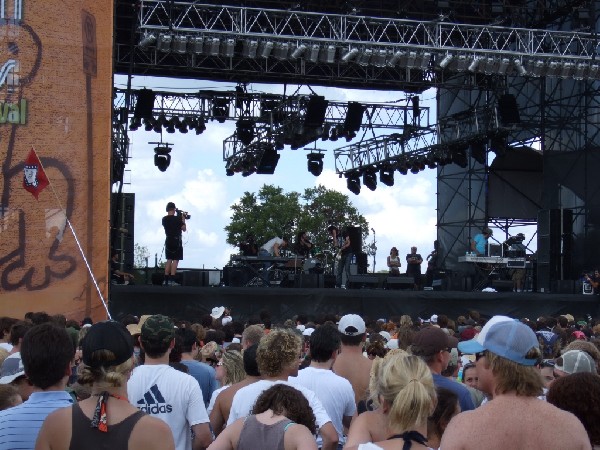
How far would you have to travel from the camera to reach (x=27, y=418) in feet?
13.2

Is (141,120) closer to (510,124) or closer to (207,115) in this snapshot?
(207,115)

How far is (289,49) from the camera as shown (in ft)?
66.0

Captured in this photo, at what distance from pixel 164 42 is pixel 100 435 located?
643 inches

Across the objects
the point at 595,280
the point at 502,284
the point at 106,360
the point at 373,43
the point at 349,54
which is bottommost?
the point at 502,284

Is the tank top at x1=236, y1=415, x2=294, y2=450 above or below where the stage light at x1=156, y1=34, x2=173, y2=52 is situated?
below

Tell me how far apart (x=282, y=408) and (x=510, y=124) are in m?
22.2

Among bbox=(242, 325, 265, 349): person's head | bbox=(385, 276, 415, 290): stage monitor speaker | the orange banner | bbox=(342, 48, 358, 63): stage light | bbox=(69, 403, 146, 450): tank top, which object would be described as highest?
bbox=(342, 48, 358, 63): stage light

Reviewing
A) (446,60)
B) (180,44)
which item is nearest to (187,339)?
(180,44)

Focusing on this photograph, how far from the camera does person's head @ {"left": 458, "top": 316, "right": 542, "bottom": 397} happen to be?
352cm

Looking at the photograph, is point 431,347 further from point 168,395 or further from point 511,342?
point 511,342

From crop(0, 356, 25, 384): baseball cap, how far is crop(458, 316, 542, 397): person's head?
2.29 metres

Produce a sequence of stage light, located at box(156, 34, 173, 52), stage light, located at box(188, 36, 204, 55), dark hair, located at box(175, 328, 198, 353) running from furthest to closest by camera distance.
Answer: stage light, located at box(188, 36, 204, 55) → stage light, located at box(156, 34, 173, 52) → dark hair, located at box(175, 328, 198, 353)

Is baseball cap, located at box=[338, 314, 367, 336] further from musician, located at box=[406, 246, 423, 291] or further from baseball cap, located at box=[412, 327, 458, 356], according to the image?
musician, located at box=[406, 246, 423, 291]

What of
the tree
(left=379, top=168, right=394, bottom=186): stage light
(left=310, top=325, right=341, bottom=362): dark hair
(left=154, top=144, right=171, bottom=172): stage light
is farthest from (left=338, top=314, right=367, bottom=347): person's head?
the tree
